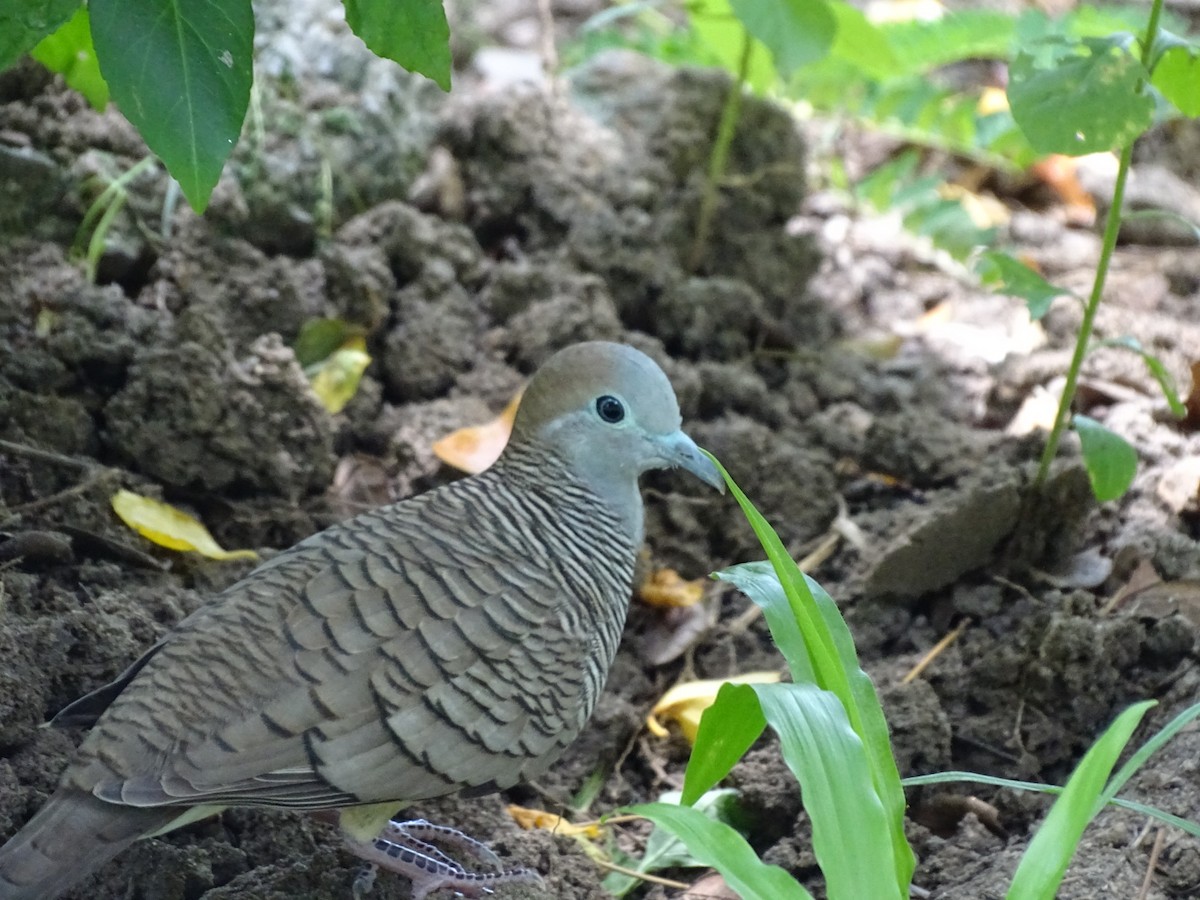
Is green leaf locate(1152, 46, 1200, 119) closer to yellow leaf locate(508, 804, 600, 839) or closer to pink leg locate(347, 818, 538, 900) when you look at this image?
yellow leaf locate(508, 804, 600, 839)

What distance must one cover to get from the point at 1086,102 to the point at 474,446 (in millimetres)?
1724

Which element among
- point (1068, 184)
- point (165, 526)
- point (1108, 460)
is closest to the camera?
point (1108, 460)

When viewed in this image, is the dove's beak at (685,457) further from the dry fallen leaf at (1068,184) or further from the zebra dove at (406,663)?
the dry fallen leaf at (1068,184)

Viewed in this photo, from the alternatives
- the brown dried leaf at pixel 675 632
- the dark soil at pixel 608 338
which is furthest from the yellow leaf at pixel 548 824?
the brown dried leaf at pixel 675 632

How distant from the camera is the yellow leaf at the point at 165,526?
299 centimetres

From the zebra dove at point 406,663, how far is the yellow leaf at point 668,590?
51 centimetres

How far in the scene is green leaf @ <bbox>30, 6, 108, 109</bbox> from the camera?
9.58 ft

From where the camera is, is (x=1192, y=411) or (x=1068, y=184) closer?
(x=1192, y=411)

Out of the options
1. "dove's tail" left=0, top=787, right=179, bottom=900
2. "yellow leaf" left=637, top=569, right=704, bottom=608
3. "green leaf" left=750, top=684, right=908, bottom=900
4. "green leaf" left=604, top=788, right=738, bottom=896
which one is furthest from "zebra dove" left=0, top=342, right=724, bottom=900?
"green leaf" left=750, top=684, right=908, bottom=900

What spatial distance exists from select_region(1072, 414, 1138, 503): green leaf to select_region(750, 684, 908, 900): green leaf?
4.32 feet

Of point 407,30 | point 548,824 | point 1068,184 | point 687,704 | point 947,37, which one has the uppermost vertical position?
point 947,37

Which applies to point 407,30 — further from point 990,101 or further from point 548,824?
point 990,101

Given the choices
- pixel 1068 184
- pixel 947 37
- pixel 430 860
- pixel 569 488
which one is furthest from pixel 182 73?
pixel 1068 184

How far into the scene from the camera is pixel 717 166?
425 cm
